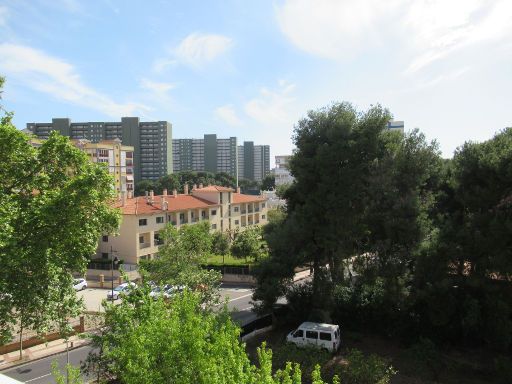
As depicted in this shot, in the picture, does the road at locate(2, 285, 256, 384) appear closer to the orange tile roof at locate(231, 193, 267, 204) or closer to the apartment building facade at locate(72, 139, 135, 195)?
the orange tile roof at locate(231, 193, 267, 204)

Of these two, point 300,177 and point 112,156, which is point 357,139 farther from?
point 112,156

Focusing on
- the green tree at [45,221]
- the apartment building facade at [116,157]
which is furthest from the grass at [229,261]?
the apartment building facade at [116,157]

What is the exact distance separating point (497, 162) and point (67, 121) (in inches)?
5093

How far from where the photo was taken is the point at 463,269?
20.6 meters

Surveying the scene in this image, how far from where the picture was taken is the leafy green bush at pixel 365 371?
15.7 metres

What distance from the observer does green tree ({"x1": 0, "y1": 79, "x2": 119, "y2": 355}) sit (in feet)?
40.6

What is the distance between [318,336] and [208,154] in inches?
5942

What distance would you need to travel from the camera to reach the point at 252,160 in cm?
18038

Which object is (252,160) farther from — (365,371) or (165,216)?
(365,371)

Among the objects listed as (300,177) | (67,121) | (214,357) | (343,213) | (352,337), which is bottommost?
(352,337)

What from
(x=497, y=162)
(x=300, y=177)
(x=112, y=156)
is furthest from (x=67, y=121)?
(x=497, y=162)

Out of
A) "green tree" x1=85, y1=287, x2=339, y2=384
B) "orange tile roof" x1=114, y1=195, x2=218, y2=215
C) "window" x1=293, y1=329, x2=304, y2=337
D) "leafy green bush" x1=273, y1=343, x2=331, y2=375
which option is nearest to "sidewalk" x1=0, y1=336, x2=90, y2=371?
"leafy green bush" x1=273, y1=343, x2=331, y2=375

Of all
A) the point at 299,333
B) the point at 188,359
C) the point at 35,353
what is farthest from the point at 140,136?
the point at 188,359

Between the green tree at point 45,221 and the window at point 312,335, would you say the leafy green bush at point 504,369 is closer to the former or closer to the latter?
the window at point 312,335
